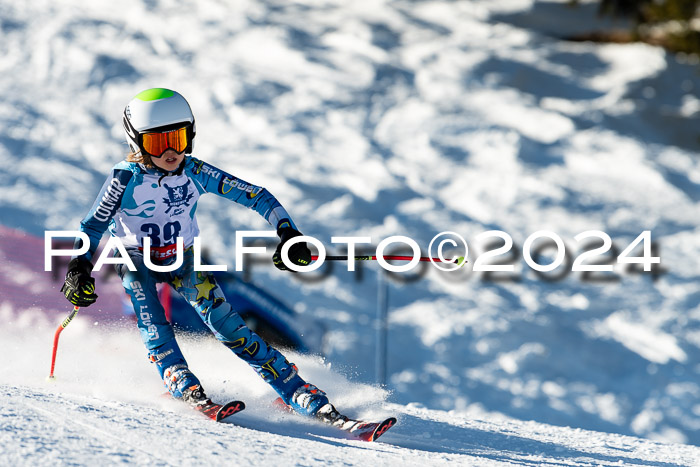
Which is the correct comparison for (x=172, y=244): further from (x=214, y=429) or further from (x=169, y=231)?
(x=214, y=429)

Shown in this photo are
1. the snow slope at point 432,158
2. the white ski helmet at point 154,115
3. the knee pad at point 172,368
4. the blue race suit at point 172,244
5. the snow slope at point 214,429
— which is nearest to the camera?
the snow slope at point 214,429

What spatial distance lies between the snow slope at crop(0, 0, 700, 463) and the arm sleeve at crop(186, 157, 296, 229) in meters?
1.38

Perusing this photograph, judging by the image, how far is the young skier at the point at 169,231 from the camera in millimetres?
3814

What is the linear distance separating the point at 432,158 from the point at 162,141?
11232mm

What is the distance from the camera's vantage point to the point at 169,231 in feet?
13.2

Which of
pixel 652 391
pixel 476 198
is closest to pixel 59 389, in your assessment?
pixel 652 391

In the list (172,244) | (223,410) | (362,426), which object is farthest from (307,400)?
(172,244)

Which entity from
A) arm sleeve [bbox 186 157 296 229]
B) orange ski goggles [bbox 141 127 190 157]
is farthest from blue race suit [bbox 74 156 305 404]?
orange ski goggles [bbox 141 127 190 157]

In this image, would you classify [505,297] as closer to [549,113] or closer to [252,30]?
[549,113]

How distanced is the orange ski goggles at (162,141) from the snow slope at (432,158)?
5.77ft

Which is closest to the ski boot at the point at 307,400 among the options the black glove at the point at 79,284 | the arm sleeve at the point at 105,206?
the black glove at the point at 79,284

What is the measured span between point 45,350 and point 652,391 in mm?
7347

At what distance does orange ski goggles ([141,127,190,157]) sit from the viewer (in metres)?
3.79

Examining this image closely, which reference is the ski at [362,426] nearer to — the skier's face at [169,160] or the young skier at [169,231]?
the young skier at [169,231]
